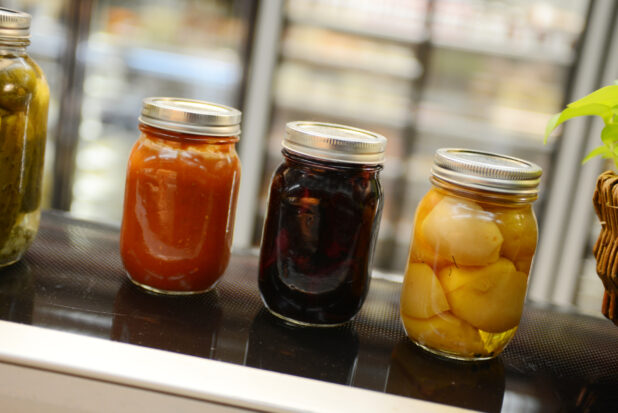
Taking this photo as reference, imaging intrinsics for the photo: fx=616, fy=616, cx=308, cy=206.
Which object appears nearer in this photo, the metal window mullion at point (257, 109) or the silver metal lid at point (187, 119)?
the silver metal lid at point (187, 119)

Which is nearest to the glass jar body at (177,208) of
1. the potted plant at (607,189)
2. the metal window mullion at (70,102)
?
the potted plant at (607,189)

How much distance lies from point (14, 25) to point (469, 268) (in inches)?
21.2

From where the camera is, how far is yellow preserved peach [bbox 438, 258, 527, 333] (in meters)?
0.62

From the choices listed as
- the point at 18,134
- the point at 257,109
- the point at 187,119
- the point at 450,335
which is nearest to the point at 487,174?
the point at 450,335

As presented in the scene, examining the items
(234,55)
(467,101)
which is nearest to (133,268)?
(234,55)

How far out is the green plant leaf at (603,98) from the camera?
0.62m

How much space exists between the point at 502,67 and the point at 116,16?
1929 mm

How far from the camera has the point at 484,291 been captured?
0.62 meters

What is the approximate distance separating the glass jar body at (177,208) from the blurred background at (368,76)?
2.34 m

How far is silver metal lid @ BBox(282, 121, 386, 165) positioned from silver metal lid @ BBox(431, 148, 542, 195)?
69 millimetres

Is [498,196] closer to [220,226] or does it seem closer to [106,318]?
[220,226]

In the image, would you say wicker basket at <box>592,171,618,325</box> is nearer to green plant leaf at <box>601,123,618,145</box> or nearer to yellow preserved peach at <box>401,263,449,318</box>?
green plant leaf at <box>601,123,618,145</box>

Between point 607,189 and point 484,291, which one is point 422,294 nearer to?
point 484,291

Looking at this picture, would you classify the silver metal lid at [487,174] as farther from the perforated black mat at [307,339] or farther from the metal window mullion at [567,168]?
the metal window mullion at [567,168]
